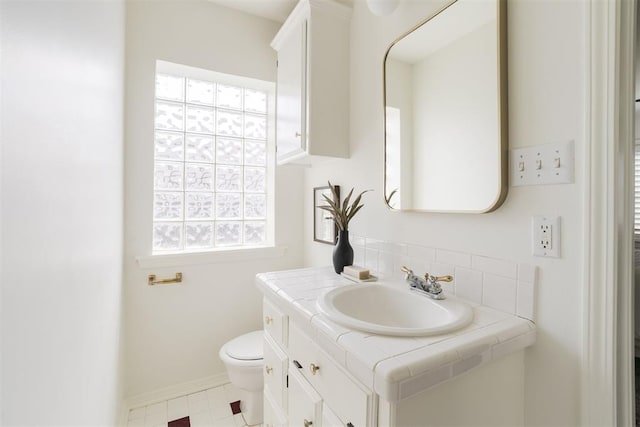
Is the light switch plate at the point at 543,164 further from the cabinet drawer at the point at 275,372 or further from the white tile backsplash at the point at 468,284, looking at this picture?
the cabinet drawer at the point at 275,372

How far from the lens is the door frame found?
731mm

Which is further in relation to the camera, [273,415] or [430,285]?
[273,415]

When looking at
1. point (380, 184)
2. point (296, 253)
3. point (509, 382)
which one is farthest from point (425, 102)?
point (296, 253)

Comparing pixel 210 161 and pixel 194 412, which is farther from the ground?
pixel 210 161

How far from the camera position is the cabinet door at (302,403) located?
0.91 metres

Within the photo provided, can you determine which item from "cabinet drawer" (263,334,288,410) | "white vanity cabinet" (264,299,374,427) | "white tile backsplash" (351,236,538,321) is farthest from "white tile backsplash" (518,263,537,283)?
"cabinet drawer" (263,334,288,410)

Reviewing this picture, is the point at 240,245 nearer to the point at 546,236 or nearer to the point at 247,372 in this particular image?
the point at 247,372

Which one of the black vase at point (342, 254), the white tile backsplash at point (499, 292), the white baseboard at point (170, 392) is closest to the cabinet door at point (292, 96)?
the black vase at point (342, 254)

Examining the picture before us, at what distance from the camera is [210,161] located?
83.7 inches

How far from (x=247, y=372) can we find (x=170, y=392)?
0.71m

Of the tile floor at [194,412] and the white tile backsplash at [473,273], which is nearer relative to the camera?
the white tile backsplash at [473,273]

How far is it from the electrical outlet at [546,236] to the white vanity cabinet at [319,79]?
105 centimetres

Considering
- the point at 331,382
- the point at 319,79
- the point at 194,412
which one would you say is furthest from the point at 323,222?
the point at 194,412

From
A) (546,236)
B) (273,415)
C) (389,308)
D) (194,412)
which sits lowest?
(194,412)
